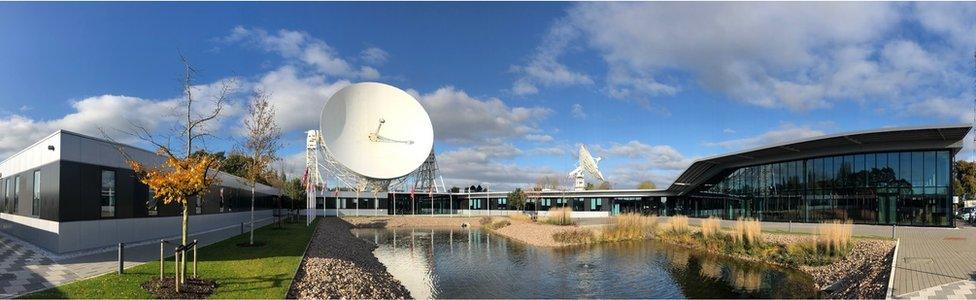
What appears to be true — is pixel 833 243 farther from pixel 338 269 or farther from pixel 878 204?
pixel 338 269

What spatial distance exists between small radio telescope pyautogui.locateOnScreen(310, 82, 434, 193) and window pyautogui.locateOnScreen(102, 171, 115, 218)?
25544 mm

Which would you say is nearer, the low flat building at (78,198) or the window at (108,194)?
the low flat building at (78,198)

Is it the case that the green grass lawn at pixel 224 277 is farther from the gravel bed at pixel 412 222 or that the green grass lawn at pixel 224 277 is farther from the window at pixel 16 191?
the gravel bed at pixel 412 222

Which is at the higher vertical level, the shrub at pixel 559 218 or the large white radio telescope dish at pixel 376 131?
the large white radio telescope dish at pixel 376 131

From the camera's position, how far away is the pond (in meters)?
15.3

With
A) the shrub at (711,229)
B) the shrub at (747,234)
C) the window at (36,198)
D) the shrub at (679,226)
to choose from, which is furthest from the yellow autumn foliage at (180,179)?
A: the shrub at (679,226)

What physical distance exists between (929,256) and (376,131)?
1488 inches

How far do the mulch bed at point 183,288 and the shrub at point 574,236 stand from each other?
20.9 meters

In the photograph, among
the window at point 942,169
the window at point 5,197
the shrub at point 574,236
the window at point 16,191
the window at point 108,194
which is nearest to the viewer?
the window at point 108,194

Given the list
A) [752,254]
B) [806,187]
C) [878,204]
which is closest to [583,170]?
[806,187]

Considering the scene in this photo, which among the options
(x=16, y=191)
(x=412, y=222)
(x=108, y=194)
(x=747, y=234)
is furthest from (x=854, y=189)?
(x=16, y=191)

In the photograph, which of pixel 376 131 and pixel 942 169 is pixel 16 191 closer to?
pixel 376 131

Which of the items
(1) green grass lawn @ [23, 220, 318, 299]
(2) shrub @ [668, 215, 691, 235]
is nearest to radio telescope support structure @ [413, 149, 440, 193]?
(2) shrub @ [668, 215, 691, 235]

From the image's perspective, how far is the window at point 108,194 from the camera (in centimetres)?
1677
